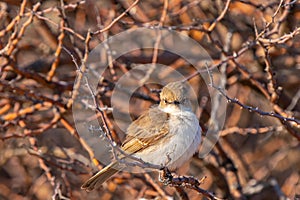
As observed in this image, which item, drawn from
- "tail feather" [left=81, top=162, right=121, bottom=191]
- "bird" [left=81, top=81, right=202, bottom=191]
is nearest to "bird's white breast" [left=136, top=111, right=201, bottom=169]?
"bird" [left=81, top=81, right=202, bottom=191]

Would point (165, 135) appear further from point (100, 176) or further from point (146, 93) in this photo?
point (146, 93)

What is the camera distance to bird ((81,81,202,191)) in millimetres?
5109

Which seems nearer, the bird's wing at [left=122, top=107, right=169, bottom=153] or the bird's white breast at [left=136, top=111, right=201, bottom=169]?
the bird's white breast at [left=136, top=111, right=201, bottom=169]

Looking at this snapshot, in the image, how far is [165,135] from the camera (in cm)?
523

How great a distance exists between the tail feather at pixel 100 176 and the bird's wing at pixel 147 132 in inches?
7.4

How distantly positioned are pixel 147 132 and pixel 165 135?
161mm

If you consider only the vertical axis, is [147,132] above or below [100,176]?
above

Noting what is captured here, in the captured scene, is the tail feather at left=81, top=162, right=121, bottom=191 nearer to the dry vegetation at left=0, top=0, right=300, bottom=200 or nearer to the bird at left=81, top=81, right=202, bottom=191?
the bird at left=81, top=81, right=202, bottom=191

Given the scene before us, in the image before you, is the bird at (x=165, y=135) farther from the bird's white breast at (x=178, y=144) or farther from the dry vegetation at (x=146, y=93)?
the dry vegetation at (x=146, y=93)

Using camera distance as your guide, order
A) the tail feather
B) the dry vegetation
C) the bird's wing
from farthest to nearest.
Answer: the dry vegetation, the bird's wing, the tail feather

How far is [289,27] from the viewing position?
6633mm

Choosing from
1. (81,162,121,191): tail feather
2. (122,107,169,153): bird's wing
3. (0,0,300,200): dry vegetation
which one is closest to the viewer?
(81,162,121,191): tail feather

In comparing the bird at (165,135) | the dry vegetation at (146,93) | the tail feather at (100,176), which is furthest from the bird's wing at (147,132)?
the dry vegetation at (146,93)

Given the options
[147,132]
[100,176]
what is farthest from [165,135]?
[100,176]
